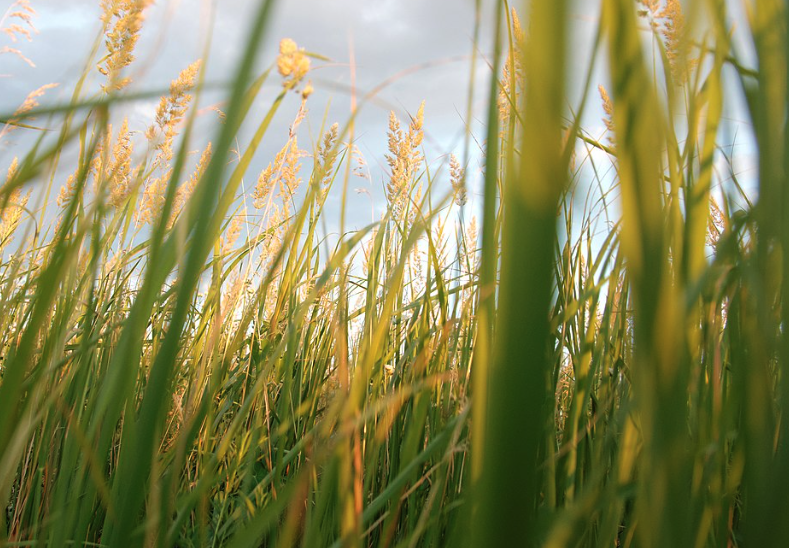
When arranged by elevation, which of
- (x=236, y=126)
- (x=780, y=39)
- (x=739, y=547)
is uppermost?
(x=780, y=39)

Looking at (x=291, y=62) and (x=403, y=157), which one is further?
(x=403, y=157)

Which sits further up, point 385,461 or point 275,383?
point 275,383

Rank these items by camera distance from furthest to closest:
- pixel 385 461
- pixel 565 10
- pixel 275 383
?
pixel 275 383, pixel 385 461, pixel 565 10

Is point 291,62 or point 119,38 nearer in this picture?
point 291,62

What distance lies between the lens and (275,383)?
1717 millimetres

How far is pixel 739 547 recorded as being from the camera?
1056 mm

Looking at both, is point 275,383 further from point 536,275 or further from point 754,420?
point 536,275

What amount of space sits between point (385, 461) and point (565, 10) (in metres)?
1.28

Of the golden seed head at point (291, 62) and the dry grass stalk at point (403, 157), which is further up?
the dry grass stalk at point (403, 157)

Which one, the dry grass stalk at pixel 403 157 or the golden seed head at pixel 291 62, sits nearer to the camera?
the golden seed head at pixel 291 62

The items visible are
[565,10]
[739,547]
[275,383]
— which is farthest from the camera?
[275,383]

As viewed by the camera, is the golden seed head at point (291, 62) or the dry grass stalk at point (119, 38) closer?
the golden seed head at point (291, 62)

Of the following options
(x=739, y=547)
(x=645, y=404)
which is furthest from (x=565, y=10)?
(x=739, y=547)

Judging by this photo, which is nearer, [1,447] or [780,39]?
[780,39]
